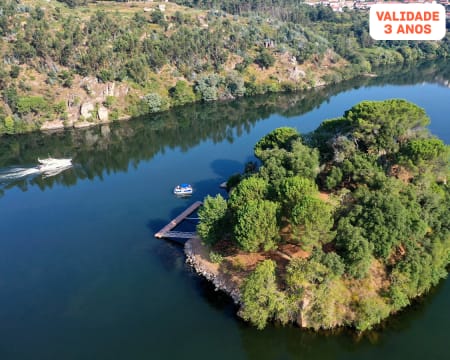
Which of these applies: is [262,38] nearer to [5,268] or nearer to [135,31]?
[135,31]

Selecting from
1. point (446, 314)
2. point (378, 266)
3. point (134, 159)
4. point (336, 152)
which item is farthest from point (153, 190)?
point (446, 314)

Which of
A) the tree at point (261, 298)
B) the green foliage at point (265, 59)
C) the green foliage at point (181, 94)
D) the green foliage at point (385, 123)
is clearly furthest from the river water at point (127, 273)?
the green foliage at point (265, 59)

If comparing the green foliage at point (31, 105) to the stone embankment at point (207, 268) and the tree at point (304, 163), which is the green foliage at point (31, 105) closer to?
the stone embankment at point (207, 268)

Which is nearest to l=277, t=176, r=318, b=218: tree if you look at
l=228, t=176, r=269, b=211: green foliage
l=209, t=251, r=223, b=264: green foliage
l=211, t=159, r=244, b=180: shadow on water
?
l=228, t=176, r=269, b=211: green foliage

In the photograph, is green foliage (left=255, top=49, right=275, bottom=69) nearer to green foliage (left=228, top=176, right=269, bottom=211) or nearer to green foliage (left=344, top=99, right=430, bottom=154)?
green foliage (left=344, top=99, right=430, bottom=154)

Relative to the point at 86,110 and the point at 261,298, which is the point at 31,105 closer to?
the point at 86,110

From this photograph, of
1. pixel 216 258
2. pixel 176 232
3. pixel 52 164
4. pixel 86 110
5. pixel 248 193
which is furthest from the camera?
pixel 86 110

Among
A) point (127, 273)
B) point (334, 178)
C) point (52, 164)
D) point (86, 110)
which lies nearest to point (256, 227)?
point (334, 178)
